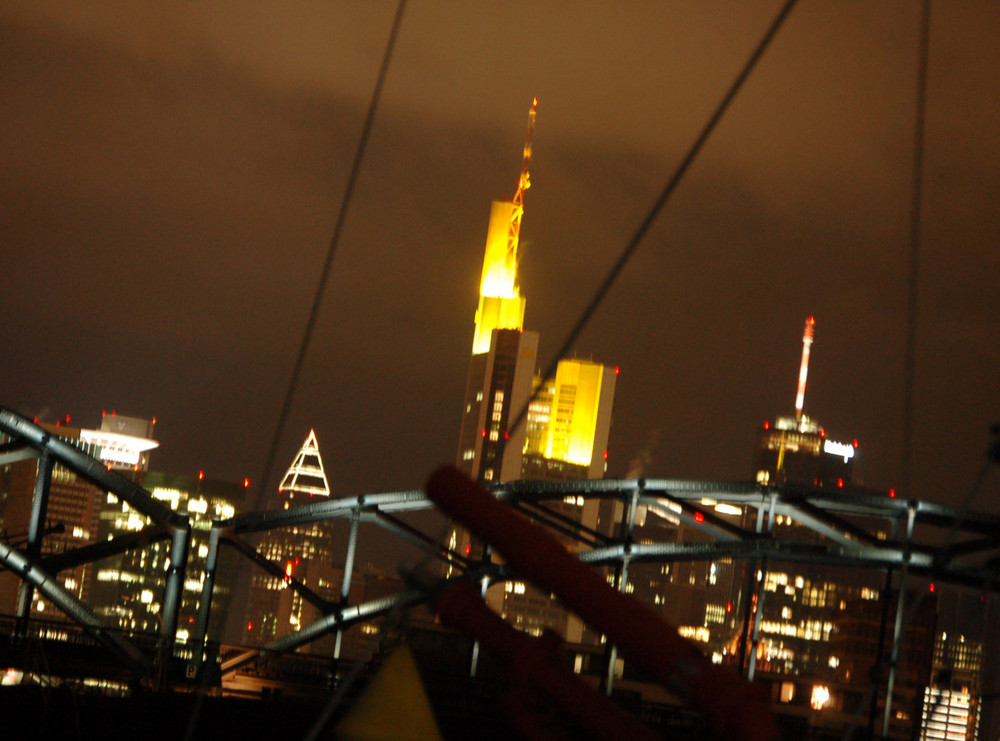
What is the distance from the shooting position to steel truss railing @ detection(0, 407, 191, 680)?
36.5 meters

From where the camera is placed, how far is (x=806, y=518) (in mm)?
34969

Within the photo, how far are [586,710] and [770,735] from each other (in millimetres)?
1962

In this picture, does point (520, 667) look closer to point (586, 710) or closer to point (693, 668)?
point (586, 710)

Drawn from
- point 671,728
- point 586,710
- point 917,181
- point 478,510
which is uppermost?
point 917,181

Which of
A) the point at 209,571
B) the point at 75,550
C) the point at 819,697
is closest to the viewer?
the point at 75,550

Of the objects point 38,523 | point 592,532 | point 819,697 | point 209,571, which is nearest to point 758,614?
point 592,532

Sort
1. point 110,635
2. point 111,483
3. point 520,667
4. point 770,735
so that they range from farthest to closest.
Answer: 1. point 111,483
2. point 110,635
3. point 520,667
4. point 770,735

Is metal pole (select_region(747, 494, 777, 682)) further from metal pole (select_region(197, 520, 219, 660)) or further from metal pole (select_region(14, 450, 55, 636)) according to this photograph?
metal pole (select_region(14, 450, 55, 636))

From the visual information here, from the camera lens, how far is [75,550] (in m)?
38.8

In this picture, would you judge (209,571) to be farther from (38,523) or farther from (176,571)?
(38,523)

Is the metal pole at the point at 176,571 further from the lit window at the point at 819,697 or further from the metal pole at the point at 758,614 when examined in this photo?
the lit window at the point at 819,697

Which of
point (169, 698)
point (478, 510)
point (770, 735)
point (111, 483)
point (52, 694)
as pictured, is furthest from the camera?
point (111, 483)

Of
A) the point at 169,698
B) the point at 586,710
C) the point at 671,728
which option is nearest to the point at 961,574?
the point at 671,728

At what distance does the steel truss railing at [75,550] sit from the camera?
120 feet
